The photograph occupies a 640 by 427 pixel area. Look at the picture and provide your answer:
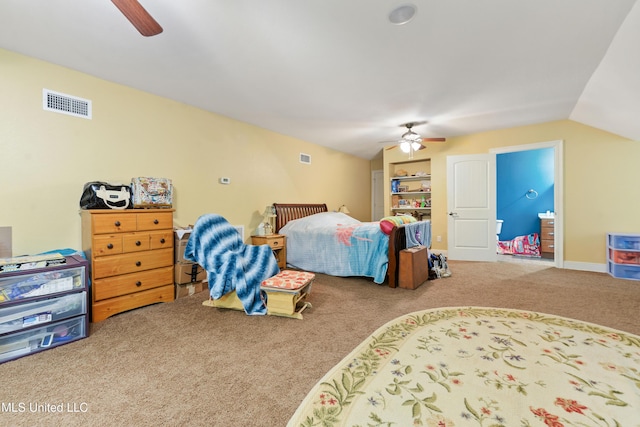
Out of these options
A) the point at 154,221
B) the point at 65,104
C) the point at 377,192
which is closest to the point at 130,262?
the point at 154,221

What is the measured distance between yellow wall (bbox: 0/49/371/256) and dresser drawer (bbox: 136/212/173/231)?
Answer: 60 cm

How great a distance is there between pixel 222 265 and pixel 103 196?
1325 mm

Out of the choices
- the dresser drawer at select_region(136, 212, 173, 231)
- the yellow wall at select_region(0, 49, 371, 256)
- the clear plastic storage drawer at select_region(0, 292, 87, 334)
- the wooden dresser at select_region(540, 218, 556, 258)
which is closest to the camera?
the clear plastic storage drawer at select_region(0, 292, 87, 334)

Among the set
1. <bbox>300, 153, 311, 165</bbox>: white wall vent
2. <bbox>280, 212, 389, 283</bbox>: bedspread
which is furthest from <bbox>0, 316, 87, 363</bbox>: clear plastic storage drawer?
<bbox>300, 153, 311, 165</bbox>: white wall vent

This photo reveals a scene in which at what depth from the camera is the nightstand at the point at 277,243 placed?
431 cm

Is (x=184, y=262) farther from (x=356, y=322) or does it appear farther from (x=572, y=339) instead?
(x=572, y=339)

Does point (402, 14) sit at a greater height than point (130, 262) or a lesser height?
greater

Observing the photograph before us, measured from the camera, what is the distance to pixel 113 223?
8.55 ft

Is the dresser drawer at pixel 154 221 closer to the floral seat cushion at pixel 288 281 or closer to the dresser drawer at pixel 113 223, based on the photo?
the dresser drawer at pixel 113 223

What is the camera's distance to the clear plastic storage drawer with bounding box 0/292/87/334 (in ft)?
6.22

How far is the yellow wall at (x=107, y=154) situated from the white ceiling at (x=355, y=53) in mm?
200

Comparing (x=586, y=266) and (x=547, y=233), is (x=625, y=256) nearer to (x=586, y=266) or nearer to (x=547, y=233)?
(x=586, y=266)

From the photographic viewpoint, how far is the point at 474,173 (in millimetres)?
5254

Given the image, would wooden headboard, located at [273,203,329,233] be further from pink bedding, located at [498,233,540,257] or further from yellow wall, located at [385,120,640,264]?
pink bedding, located at [498,233,540,257]
